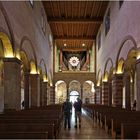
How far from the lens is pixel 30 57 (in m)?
21.6

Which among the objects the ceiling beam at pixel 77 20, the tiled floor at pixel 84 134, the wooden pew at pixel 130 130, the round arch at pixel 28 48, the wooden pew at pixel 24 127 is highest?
the ceiling beam at pixel 77 20

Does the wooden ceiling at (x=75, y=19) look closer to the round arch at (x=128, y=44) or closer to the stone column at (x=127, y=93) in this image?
the round arch at (x=128, y=44)

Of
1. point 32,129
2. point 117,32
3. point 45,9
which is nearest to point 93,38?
point 45,9

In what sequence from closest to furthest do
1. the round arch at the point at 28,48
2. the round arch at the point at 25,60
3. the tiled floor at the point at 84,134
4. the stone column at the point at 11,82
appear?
1. the tiled floor at the point at 84,134
2. the stone column at the point at 11,82
3. the round arch at the point at 28,48
4. the round arch at the point at 25,60

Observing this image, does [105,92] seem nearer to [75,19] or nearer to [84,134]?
[75,19]

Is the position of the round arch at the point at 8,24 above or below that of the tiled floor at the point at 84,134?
above

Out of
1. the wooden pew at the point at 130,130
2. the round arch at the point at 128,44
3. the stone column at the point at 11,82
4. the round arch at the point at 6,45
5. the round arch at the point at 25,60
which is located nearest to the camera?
the wooden pew at the point at 130,130

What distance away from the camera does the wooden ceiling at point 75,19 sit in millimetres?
28938

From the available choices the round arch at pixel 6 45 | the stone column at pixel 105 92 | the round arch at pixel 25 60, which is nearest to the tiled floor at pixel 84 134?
the round arch at pixel 6 45

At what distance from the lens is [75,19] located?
32438 mm

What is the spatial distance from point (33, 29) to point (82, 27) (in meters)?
14.7

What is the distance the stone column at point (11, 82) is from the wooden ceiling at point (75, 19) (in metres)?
13.6

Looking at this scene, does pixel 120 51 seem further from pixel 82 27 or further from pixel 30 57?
pixel 82 27

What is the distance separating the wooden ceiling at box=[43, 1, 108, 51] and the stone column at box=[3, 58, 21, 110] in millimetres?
13612
